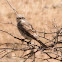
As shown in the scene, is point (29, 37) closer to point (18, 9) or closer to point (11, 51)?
point (11, 51)

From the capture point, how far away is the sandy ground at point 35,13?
7.64 ft

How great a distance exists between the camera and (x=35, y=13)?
2.39 meters

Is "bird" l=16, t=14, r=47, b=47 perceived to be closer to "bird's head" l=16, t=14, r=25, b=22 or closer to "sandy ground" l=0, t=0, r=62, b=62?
"bird's head" l=16, t=14, r=25, b=22

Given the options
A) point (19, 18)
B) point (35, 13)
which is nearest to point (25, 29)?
point (19, 18)

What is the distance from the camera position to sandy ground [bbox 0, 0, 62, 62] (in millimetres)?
2328

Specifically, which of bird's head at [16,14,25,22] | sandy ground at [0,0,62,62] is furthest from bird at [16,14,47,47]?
sandy ground at [0,0,62,62]

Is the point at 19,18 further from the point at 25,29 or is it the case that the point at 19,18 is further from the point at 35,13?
the point at 35,13

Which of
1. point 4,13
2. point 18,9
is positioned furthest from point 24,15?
point 4,13

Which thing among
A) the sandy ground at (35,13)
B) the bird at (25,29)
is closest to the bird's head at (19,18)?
the bird at (25,29)

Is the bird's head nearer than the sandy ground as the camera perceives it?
Yes

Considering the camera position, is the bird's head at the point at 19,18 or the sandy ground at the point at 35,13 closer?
the bird's head at the point at 19,18

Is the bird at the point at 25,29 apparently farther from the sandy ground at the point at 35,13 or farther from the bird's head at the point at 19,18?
the sandy ground at the point at 35,13

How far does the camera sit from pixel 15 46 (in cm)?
227

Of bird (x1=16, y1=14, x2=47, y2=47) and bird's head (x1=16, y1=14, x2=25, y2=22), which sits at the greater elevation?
bird's head (x1=16, y1=14, x2=25, y2=22)
